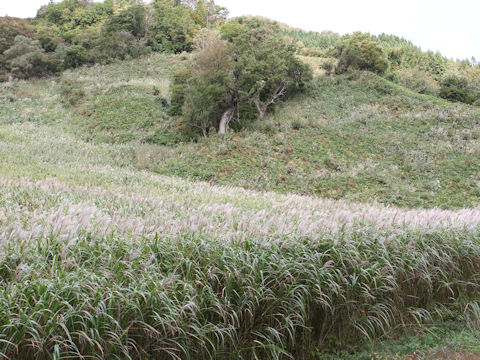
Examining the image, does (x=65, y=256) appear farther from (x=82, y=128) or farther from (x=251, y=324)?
(x=82, y=128)

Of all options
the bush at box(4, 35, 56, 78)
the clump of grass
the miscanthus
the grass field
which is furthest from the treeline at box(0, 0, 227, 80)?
the clump of grass

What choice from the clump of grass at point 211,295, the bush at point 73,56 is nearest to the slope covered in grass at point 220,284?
the clump of grass at point 211,295

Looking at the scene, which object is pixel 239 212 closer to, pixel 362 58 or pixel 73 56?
pixel 362 58

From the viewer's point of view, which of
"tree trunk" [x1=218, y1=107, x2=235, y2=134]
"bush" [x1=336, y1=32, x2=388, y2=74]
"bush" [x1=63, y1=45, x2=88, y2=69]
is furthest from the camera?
"bush" [x1=63, y1=45, x2=88, y2=69]

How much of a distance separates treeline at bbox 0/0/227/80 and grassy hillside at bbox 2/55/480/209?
524cm

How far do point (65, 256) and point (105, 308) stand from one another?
1.03m

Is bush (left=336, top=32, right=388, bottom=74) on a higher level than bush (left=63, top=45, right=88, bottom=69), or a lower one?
higher

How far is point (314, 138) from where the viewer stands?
22.0 meters

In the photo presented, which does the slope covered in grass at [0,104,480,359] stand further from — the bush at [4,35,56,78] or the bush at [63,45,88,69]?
the bush at [63,45,88,69]

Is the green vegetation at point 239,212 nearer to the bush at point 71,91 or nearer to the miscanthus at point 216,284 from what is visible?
the miscanthus at point 216,284

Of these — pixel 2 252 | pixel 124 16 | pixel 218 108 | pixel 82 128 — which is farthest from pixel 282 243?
pixel 124 16

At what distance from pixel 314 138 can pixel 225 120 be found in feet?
22.0

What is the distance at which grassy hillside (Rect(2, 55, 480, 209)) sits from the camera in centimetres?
1603

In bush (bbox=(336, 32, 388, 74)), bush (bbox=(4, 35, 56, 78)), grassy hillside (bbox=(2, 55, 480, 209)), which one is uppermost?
bush (bbox=(336, 32, 388, 74))
